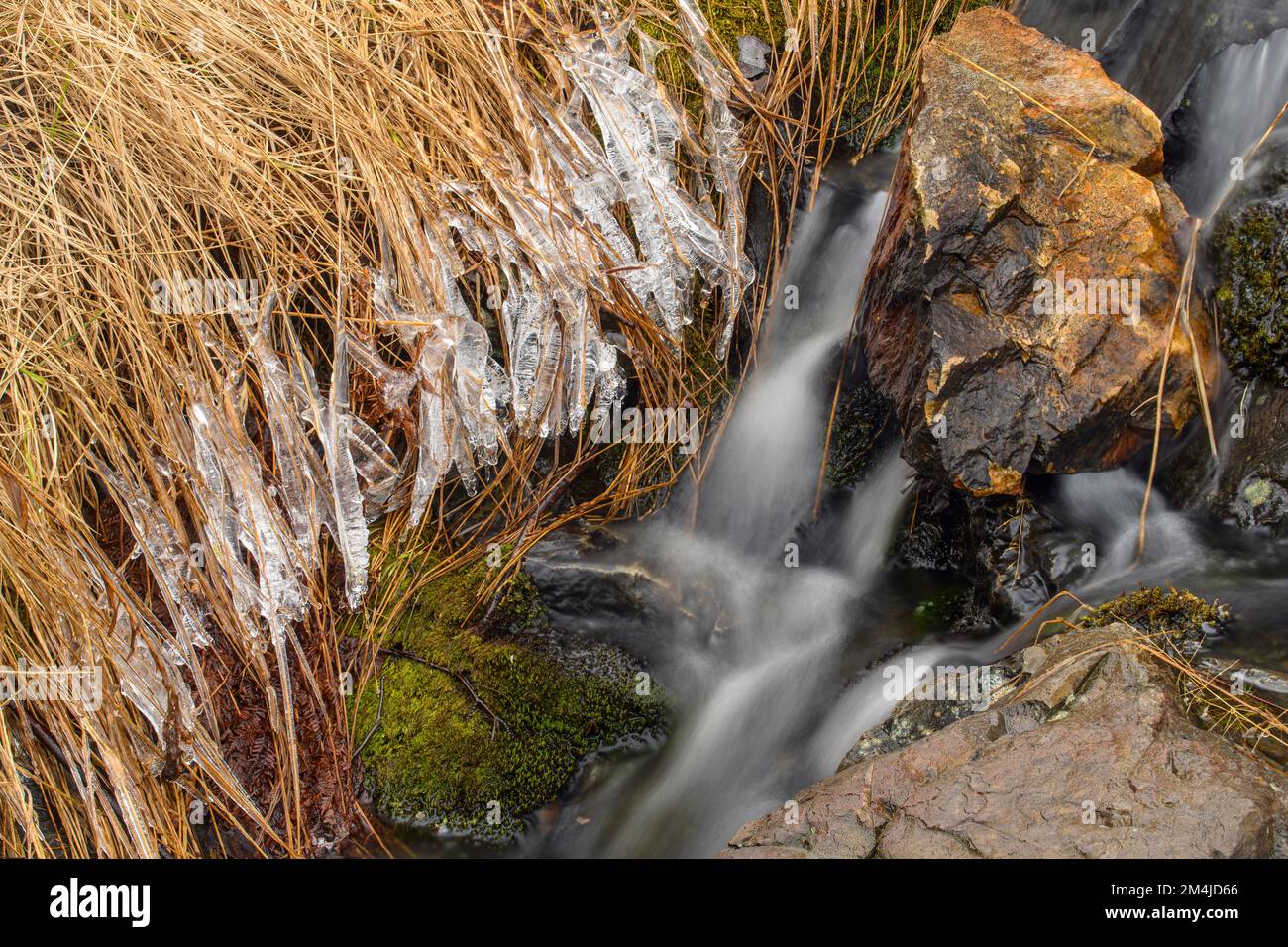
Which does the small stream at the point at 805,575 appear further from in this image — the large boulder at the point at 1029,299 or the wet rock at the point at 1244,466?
the large boulder at the point at 1029,299

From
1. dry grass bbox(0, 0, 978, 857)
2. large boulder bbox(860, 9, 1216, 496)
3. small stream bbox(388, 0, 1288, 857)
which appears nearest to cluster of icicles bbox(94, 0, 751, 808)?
dry grass bbox(0, 0, 978, 857)

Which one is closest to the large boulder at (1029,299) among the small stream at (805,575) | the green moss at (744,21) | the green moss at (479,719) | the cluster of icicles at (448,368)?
the small stream at (805,575)

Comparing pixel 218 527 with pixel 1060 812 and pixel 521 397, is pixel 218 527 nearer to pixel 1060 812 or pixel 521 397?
pixel 521 397

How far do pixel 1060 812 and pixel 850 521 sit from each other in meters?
1.57

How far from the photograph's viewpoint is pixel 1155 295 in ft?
10.1

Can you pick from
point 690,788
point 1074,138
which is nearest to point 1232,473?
point 1074,138

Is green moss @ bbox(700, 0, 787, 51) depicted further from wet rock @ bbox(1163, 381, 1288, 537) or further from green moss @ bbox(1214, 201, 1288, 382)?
wet rock @ bbox(1163, 381, 1288, 537)

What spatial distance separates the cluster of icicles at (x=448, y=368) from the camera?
3068mm

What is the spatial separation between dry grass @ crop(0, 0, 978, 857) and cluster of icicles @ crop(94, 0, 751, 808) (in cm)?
3

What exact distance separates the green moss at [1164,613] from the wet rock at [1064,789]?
0.33 meters

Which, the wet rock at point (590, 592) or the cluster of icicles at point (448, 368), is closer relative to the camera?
the cluster of icicles at point (448, 368)

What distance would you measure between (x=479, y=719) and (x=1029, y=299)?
7.50ft

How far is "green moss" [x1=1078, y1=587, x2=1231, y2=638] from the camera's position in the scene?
8.98 feet

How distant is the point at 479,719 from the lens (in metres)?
3.24
